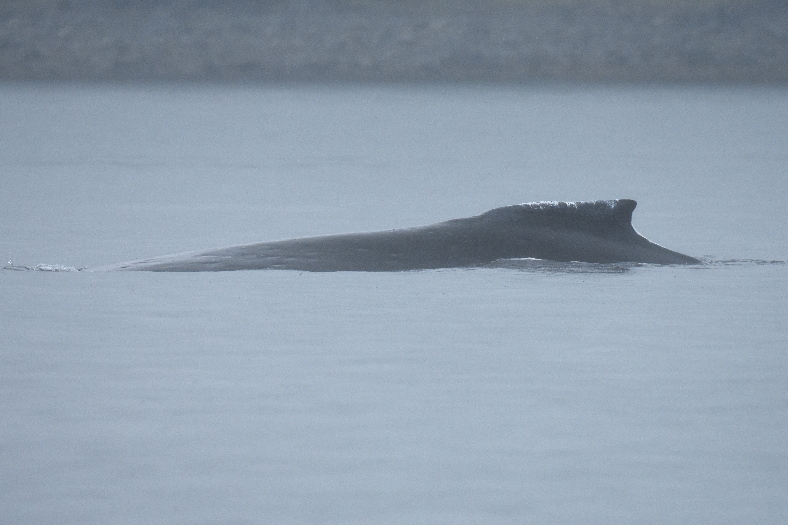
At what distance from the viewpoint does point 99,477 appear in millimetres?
7512

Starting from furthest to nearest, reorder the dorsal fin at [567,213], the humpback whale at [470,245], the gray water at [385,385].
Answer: the dorsal fin at [567,213] → the humpback whale at [470,245] → the gray water at [385,385]

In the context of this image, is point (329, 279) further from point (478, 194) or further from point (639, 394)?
point (478, 194)

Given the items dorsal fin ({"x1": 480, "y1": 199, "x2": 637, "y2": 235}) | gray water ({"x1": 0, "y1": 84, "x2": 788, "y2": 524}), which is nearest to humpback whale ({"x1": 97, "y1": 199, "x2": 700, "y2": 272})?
dorsal fin ({"x1": 480, "y1": 199, "x2": 637, "y2": 235})

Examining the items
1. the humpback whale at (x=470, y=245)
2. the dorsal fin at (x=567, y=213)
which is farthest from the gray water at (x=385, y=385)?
the dorsal fin at (x=567, y=213)

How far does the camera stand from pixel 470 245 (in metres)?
14.2

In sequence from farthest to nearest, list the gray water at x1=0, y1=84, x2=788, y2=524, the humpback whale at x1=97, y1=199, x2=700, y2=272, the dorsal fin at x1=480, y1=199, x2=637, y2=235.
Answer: the dorsal fin at x1=480, y1=199, x2=637, y2=235 < the humpback whale at x1=97, y1=199, x2=700, y2=272 < the gray water at x1=0, y1=84, x2=788, y2=524

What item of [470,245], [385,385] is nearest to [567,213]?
[470,245]

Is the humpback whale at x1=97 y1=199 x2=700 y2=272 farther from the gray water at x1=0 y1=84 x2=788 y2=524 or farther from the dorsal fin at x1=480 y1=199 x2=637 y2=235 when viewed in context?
the gray water at x1=0 y1=84 x2=788 y2=524

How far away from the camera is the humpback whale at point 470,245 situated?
14078 millimetres

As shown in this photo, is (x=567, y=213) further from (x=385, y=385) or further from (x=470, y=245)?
(x=385, y=385)

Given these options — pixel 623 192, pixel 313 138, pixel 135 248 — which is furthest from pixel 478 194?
pixel 313 138

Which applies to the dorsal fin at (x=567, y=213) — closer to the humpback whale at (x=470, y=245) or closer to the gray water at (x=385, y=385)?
the humpback whale at (x=470, y=245)

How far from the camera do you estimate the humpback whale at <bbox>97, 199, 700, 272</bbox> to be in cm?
1408

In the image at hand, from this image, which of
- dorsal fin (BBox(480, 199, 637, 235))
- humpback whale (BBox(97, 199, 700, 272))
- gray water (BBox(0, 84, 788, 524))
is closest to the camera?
gray water (BBox(0, 84, 788, 524))
